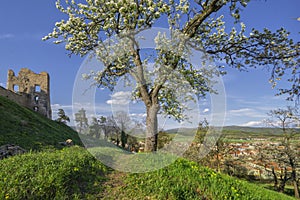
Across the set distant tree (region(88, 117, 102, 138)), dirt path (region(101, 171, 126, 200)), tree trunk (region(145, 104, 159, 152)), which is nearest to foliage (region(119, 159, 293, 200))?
dirt path (region(101, 171, 126, 200))

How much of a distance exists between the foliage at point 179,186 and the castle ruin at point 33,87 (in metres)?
49.7

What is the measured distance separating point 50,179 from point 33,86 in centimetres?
5305

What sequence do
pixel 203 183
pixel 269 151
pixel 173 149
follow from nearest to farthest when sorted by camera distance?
pixel 203 183 → pixel 173 149 → pixel 269 151

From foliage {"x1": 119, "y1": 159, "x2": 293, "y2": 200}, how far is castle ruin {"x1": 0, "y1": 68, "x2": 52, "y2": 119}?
4975 centimetres

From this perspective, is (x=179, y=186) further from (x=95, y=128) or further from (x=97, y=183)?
(x=95, y=128)

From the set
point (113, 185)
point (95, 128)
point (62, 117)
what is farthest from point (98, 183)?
point (62, 117)

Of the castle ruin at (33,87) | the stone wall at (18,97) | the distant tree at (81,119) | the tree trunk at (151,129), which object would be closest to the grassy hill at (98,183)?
the distant tree at (81,119)

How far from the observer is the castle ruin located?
4962 cm

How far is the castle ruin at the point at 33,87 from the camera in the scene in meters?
49.6

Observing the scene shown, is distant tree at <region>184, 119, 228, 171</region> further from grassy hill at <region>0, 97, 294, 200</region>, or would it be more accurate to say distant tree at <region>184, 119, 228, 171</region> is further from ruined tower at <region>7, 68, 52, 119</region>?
ruined tower at <region>7, 68, 52, 119</region>

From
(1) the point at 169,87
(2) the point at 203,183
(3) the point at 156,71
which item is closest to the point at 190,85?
(1) the point at 169,87

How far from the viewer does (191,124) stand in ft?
40.6

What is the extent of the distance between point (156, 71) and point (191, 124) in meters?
3.93

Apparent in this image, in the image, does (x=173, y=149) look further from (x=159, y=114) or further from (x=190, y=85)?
(x=190, y=85)
